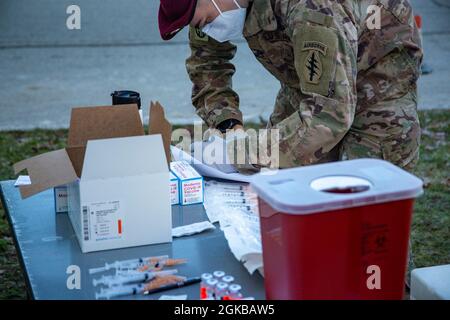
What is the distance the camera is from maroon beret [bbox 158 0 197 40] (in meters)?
2.18

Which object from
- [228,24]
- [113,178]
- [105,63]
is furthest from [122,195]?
[105,63]

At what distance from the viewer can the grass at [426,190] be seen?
3633mm

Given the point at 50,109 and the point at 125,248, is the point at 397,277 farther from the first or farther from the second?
the point at 50,109

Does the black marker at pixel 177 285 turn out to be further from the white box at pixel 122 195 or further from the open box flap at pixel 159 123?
the open box flap at pixel 159 123

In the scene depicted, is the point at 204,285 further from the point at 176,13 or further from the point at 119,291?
the point at 176,13

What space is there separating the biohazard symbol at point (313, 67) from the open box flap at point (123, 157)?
1.53 ft

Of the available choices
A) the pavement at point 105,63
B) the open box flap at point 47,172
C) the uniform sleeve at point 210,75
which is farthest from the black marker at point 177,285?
the pavement at point 105,63

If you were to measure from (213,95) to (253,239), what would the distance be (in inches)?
37.2

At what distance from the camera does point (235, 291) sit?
165cm

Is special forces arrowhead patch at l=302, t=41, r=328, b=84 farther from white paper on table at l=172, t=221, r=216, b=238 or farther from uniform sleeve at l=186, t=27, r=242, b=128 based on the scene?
uniform sleeve at l=186, t=27, r=242, b=128

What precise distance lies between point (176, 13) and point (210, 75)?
546mm

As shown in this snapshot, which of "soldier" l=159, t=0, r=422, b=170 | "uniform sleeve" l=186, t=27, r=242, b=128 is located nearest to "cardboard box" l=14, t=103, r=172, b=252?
"soldier" l=159, t=0, r=422, b=170

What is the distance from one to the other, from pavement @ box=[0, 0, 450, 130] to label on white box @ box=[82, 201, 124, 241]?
3.74 metres

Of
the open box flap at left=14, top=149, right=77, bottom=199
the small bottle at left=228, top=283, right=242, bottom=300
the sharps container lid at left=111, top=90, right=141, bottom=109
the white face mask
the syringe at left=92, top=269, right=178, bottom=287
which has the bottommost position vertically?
the small bottle at left=228, top=283, right=242, bottom=300
